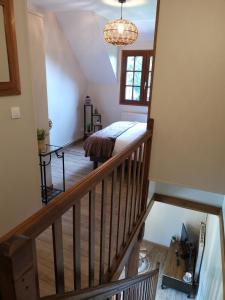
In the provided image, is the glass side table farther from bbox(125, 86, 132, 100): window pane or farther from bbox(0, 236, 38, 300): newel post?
bbox(125, 86, 132, 100): window pane

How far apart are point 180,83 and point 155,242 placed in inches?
181

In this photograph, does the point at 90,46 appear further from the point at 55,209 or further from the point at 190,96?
the point at 55,209

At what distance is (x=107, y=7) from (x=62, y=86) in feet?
5.90

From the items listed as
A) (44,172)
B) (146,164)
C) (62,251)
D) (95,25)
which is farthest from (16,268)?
(95,25)

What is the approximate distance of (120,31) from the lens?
341 centimetres

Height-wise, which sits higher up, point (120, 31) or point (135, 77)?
point (120, 31)

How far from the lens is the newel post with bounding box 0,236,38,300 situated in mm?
608

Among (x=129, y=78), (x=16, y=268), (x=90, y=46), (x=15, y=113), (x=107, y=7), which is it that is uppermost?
(x=107, y=7)

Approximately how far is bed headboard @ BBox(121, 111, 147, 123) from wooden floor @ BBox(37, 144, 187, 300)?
138 cm

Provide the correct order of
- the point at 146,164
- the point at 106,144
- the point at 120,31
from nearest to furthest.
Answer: the point at 146,164
the point at 120,31
the point at 106,144

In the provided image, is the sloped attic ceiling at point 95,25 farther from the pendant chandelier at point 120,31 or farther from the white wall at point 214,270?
the white wall at point 214,270

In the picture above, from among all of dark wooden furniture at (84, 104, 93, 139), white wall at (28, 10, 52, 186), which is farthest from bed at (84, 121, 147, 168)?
dark wooden furniture at (84, 104, 93, 139)

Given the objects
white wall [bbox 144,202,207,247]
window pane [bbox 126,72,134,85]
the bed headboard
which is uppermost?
window pane [bbox 126,72,134,85]

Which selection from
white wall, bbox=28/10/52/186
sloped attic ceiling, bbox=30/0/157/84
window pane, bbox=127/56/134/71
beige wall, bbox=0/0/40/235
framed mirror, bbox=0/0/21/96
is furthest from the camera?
window pane, bbox=127/56/134/71
